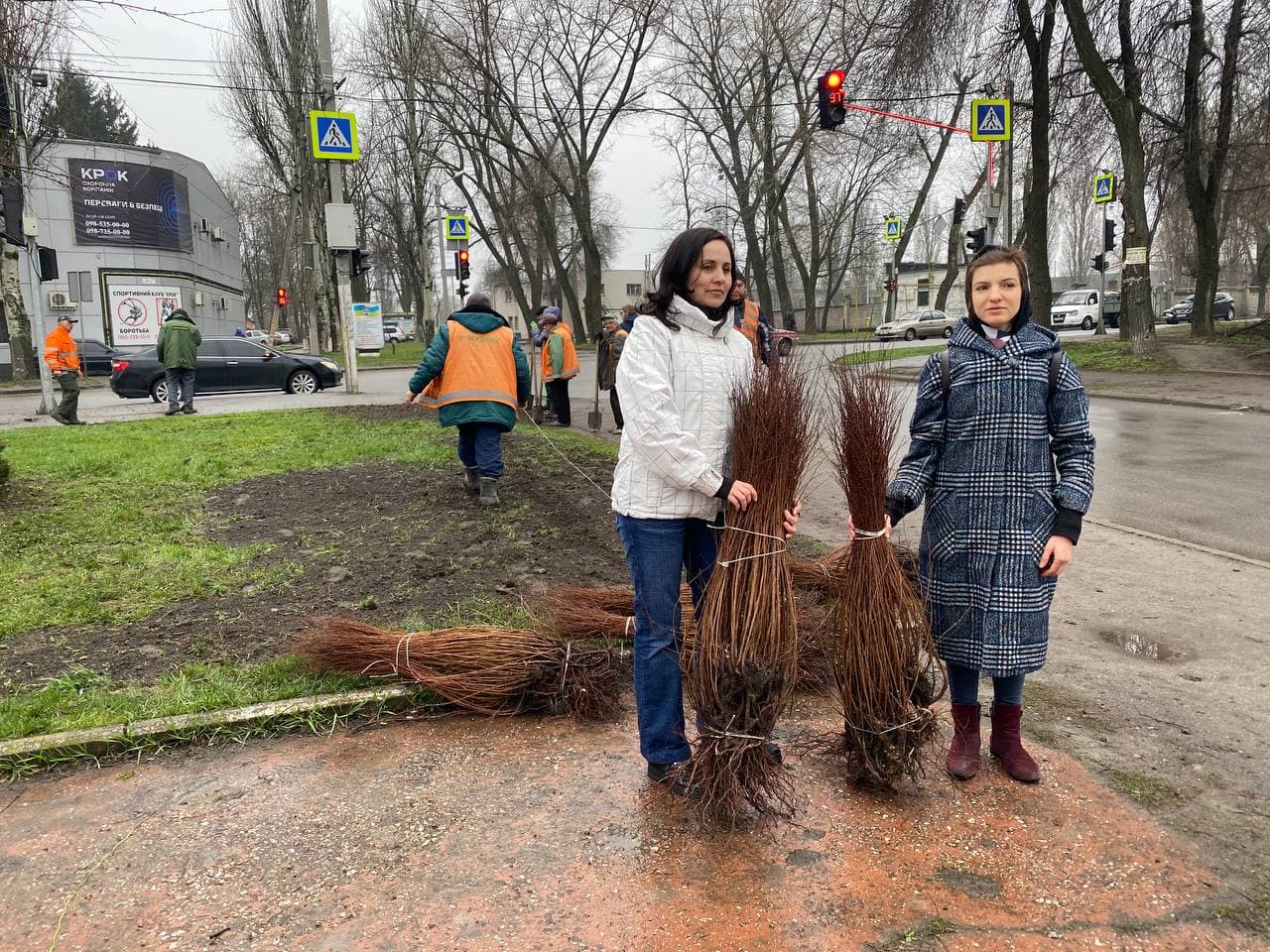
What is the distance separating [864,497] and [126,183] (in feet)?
133

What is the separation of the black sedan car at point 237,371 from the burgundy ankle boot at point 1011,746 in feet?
65.3

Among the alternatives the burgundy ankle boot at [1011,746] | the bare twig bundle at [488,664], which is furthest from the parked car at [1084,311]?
the bare twig bundle at [488,664]

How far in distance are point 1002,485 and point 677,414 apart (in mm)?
1063

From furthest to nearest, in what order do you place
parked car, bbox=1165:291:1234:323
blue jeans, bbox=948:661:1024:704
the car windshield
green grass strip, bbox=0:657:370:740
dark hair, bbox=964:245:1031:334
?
parked car, bbox=1165:291:1234:323
the car windshield
green grass strip, bbox=0:657:370:740
blue jeans, bbox=948:661:1024:704
dark hair, bbox=964:245:1031:334

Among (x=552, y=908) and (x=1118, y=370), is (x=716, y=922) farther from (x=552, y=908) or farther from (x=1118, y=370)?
(x=1118, y=370)

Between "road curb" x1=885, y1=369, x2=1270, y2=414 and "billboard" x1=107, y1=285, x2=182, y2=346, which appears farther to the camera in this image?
"billboard" x1=107, y1=285, x2=182, y2=346

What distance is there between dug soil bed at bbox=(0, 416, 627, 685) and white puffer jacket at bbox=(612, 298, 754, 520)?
2092mm

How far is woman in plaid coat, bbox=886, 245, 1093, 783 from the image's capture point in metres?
2.91

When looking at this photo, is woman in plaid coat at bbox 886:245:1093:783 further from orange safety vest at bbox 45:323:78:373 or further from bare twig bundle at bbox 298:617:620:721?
orange safety vest at bbox 45:323:78:373

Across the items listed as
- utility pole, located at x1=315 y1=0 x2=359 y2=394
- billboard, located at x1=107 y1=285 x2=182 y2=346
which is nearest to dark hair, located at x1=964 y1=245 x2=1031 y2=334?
utility pole, located at x1=315 y1=0 x2=359 y2=394

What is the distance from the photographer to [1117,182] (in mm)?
22594

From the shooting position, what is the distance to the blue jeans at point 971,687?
308 cm

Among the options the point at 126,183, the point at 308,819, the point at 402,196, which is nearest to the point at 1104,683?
the point at 308,819

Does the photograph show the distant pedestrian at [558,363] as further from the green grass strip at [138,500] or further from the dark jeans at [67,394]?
the dark jeans at [67,394]
